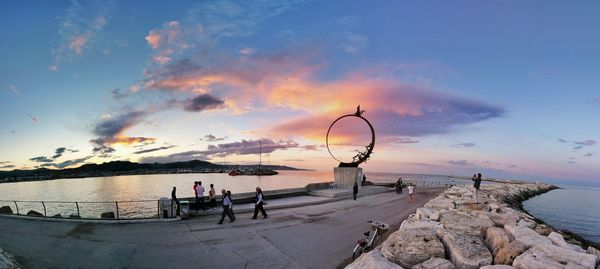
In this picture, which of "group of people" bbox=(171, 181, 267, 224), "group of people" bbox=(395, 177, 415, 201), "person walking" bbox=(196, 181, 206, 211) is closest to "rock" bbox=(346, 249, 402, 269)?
"group of people" bbox=(171, 181, 267, 224)

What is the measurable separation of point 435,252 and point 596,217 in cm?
5083

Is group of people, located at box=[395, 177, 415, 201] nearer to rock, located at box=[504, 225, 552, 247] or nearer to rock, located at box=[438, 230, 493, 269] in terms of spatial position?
rock, located at box=[504, 225, 552, 247]

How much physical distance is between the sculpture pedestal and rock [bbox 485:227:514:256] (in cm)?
2431

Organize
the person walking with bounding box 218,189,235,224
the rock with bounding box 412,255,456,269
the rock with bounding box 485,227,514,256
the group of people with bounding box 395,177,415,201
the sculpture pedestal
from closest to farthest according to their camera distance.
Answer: the rock with bounding box 412,255,456,269 < the rock with bounding box 485,227,514,256 < the person walking with bounding box 218,189,235,224 < the group of people with bounding box 395,177,415,201 < the sculpture pedestal

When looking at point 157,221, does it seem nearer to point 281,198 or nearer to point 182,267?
point 182,267

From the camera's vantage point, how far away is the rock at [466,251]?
738cm

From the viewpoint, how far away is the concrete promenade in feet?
33.3

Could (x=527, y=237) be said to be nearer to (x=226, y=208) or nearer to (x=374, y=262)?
(x=374, y=262)

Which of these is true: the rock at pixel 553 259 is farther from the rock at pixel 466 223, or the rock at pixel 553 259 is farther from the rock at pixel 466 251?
the rock at pixel 466 223

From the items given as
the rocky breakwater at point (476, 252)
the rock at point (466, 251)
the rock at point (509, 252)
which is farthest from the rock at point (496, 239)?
the rock at point (466, 251)

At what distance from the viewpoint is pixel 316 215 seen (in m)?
18.6

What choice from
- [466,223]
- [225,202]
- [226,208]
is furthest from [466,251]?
[226,208]

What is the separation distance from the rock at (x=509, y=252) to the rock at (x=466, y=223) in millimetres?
1583

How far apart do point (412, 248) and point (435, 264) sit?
32.9 inches
